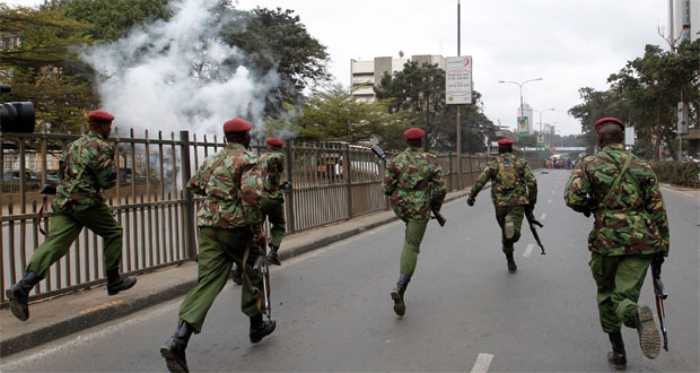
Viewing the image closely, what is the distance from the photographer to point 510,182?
24.9 ft

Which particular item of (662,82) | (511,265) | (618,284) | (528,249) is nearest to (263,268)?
(618,284)

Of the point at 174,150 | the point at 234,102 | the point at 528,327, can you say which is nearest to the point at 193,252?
the point at 174,150

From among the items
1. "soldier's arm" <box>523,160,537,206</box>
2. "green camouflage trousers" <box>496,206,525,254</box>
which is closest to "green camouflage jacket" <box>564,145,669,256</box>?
"green camouflage trousers" <box>496,206,525,254</box>

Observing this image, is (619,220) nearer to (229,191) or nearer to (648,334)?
(648,334)

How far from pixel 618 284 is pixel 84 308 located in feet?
14.3

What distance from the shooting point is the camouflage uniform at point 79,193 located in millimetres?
5094

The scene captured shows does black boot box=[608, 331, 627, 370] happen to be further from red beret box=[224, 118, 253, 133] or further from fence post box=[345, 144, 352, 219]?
fence post box=[345, 144, 352, 219]

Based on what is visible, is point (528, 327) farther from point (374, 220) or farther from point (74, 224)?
point (374, 220)

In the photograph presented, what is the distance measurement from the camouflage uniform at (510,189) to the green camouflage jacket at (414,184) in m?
1.78

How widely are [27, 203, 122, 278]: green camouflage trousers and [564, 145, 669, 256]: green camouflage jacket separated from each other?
3841mm

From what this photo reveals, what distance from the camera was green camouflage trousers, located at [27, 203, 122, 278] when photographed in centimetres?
494

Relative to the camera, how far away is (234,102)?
2623 cm

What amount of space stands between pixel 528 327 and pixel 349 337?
1488 millimetres

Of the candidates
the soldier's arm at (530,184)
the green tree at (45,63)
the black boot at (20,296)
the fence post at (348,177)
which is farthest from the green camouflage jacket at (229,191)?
the green tree at (45,63)
